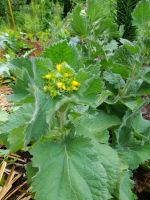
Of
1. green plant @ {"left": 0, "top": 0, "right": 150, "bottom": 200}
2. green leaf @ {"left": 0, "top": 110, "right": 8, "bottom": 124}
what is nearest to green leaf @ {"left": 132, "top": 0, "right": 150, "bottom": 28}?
green plant @ {"left": 0, "top": 0, "right": 150, "bottom": 200}

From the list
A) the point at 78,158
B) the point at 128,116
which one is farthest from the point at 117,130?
the point at 78,158

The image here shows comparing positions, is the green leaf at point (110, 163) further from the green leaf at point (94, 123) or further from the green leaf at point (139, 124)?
the green leaf at point (139, 124)

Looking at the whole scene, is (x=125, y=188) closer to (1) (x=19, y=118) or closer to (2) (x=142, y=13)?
(1) (x=19, y=118)

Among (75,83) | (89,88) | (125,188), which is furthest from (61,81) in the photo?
(125,188)

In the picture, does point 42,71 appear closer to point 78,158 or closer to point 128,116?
point 78,158

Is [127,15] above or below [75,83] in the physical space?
below

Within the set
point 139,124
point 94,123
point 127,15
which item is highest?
point 127,15

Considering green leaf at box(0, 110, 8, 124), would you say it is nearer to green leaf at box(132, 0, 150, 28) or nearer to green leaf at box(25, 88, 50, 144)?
green leaf at box(132, 0, 150, 28)
